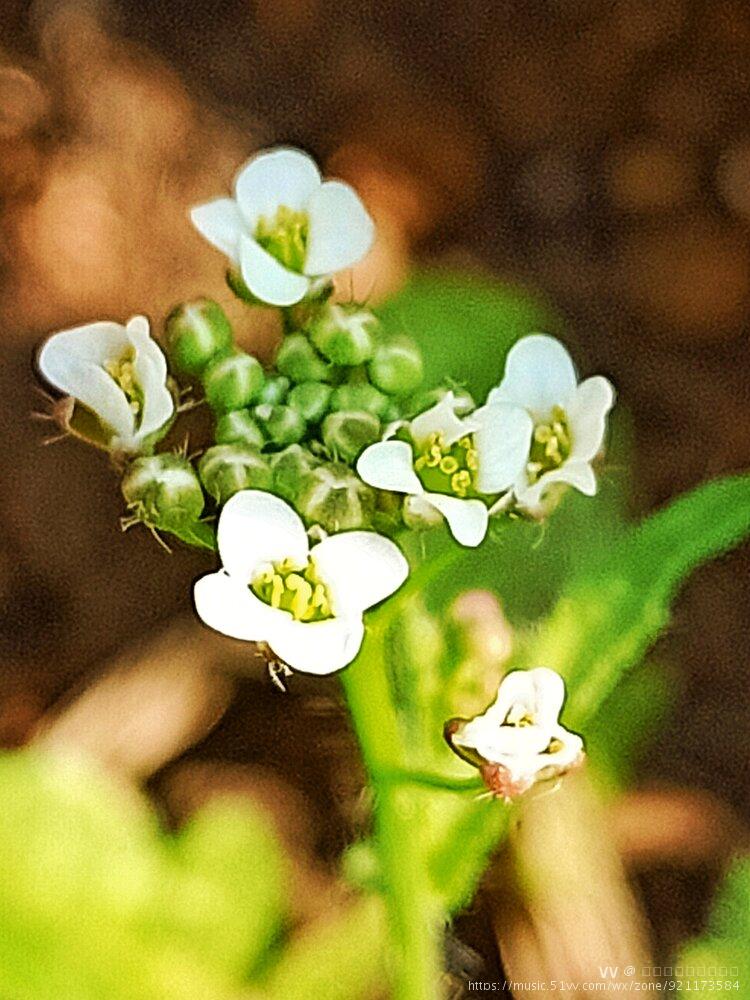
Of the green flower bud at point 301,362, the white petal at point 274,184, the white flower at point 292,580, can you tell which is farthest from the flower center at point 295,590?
the white petal at point 274,184

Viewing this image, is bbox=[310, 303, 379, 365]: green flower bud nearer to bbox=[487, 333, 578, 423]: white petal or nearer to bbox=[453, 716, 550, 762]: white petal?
bbox=[487, 333, 578, 423]: white petal

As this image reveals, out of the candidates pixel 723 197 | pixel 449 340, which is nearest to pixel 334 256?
pixel 449 340

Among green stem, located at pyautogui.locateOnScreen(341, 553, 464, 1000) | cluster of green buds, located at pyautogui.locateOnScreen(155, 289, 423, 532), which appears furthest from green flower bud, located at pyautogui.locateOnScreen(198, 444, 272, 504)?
green stem, located at pyautogui.locateOnScreen(341, 553, 464, 1000)

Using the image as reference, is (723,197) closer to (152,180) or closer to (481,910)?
(152,180)

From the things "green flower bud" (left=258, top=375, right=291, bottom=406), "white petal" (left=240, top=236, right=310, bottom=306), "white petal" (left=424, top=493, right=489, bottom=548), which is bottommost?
"white petal" (left=424, top=493, right=489, bottom=548)

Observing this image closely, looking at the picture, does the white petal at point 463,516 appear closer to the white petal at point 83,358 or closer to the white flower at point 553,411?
the white flower at point 553,411

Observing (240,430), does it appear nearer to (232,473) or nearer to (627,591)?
(232,473)

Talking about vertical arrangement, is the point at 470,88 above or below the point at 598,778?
above
